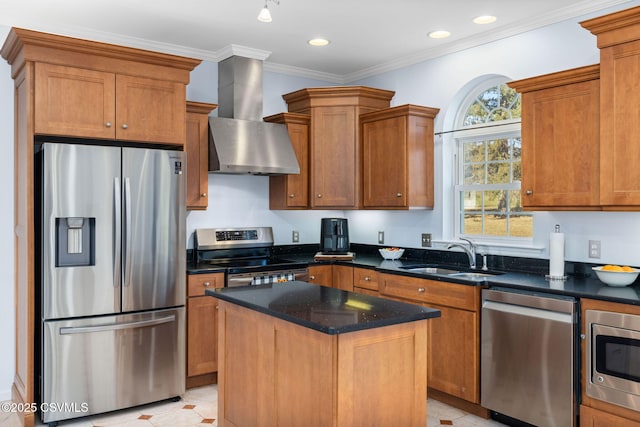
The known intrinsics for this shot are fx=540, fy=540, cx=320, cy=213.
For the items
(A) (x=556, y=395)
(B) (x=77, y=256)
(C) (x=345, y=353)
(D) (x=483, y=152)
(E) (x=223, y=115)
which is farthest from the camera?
(E) (x=223, y=115)

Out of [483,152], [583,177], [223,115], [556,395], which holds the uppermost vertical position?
[223,115]

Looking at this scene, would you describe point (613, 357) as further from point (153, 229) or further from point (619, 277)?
point (153, 229)

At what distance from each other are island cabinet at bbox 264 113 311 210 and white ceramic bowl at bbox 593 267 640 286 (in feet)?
8.44

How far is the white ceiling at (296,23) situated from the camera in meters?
3.61

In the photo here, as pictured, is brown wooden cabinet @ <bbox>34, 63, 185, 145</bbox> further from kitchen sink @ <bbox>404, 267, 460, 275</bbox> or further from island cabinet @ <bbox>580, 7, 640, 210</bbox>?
island cabinet @ <bbox>580, 7, 640, 210</bbox>

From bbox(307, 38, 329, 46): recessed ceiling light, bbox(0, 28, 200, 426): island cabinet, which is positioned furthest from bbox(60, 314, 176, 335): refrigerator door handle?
bbox(307, 38, 329, 46): recessed ceiling light

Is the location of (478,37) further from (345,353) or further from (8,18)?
(8,18)

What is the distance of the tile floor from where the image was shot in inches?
136

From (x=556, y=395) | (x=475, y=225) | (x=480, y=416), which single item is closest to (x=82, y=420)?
(x=480, y=416)

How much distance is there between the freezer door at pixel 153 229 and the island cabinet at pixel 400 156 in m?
1.77

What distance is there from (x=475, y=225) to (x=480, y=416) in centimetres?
158

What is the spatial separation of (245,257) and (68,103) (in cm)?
207

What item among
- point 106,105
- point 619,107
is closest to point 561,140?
point 619,107

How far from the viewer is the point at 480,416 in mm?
3586
